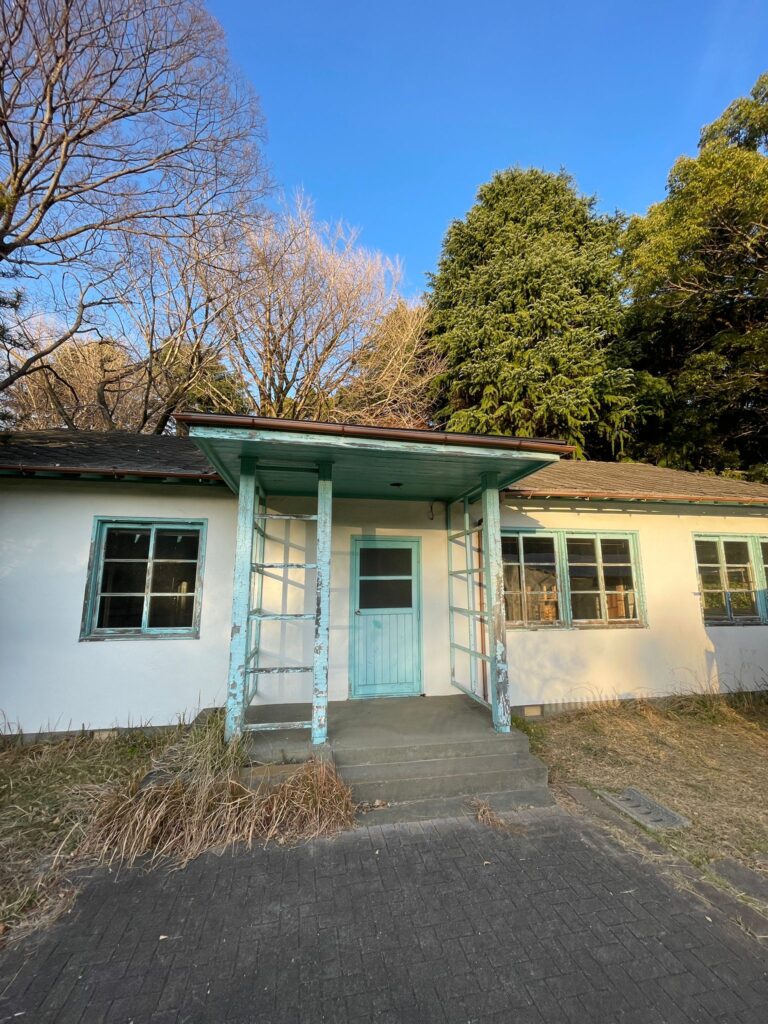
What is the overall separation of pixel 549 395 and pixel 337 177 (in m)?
7.22

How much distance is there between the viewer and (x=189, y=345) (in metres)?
11.7

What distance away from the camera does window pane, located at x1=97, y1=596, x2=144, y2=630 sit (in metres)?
4.91

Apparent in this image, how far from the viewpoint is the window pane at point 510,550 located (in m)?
6.05

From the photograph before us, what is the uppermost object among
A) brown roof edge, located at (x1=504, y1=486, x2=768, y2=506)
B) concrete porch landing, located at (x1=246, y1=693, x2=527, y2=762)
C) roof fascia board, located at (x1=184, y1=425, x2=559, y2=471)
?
brown roof edge, located at (x1=504, y1=486, x2=768, y2=506)

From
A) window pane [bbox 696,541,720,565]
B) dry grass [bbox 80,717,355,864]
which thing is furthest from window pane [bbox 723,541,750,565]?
dry grass [bbox 80,717,355,864]

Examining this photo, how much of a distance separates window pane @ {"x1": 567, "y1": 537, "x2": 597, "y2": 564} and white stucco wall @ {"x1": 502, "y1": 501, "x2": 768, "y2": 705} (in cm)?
24

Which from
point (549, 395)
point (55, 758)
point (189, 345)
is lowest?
point (55, 758)

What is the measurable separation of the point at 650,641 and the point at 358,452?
5254mm

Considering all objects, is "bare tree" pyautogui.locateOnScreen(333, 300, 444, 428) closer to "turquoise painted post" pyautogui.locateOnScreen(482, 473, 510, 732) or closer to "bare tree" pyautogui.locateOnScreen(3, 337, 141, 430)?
"bare tree" pyautogui.locateOnScreen(3, 337, 141, 430)

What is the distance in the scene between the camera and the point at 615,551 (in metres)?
6.37

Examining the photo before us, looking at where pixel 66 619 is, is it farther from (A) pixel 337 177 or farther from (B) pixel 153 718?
(A) pixel 337 177

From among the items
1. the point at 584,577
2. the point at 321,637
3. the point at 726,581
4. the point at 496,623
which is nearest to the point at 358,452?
the point at 321,637

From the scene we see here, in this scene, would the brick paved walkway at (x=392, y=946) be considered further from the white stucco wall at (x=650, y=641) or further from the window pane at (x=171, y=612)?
the white stucco wall at (x=650, y=641)

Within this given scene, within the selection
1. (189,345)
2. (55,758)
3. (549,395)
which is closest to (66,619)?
(55,758)
